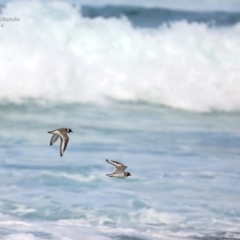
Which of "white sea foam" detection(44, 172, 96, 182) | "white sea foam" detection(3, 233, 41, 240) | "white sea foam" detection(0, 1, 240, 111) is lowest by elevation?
"white sea foam" detection(3, 233, 41, 240)

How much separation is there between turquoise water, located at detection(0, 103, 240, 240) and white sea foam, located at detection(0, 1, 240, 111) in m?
0.61

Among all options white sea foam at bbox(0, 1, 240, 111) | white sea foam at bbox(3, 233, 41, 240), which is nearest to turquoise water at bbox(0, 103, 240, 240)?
white sea foam at bbox(3, 233, 41, 240)

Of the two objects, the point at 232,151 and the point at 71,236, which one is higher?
the point at 232,151

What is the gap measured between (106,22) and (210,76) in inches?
108

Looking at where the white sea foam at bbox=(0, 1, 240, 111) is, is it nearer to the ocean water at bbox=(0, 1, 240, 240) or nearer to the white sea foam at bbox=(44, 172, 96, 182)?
the ocean water at bbox=(0, 1, 240, 240)

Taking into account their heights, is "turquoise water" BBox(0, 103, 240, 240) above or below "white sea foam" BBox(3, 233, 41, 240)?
above

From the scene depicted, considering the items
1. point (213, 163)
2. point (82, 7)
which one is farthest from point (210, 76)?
point (213, 163)

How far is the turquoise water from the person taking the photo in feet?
42.0

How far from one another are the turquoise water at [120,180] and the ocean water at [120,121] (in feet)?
0.08

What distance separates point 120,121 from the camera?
1816cm

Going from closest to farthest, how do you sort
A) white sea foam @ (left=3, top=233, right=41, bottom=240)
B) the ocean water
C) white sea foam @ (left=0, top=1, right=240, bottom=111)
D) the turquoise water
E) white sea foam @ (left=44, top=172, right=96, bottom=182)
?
white sea foam @ (left=3, top=233, right=41, bottom=240)
the turquoise water
the ocean water
white sea foam @ (left=44, top=172, right=96, bottom=182)
white sea foam @ (left=0, top=1, right=240, bottom=111)

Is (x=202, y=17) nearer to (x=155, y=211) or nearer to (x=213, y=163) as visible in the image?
(x=213, y=163)

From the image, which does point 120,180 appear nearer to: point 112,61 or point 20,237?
point 20,237

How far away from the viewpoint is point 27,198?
1379 centimetres
